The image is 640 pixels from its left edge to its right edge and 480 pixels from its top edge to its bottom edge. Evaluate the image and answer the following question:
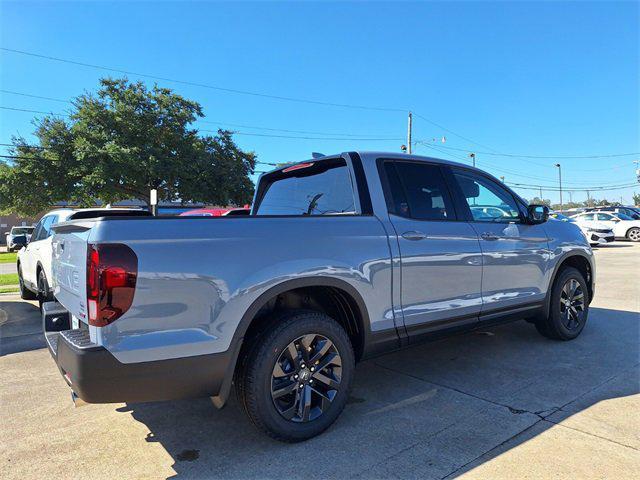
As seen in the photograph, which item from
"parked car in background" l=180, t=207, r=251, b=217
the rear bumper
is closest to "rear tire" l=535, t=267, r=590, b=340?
"parked car in background" l=180, t=207, r=251, b=217

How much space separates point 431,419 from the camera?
128 inches

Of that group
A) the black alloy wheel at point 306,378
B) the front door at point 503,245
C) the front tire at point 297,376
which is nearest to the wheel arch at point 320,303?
the front tire at point 297,376

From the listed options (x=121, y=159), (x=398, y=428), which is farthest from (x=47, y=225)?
(x=121, y=159)

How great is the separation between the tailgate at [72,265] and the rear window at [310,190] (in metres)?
1.80

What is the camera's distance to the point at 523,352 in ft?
15.7

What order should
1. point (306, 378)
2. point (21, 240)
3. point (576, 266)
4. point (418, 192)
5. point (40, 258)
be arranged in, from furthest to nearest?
point (21, 240)
point (40, 258)
point (576, 266)
point (418, 192)
point (306, 378)

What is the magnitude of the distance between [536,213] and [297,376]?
3.13 metres

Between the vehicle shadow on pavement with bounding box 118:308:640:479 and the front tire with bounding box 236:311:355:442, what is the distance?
15cm

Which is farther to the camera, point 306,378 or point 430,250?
point 430,250

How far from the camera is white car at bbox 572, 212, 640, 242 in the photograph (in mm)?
22922

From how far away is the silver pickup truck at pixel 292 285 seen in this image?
7.81ft

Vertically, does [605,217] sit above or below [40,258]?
above

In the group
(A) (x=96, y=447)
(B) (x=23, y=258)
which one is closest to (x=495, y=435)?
(A) (x=96, y=447)

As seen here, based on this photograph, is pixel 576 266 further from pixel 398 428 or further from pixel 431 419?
pixel 398 428
